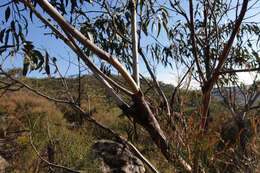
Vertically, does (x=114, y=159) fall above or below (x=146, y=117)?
below

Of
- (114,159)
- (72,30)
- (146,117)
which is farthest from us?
(114,159)

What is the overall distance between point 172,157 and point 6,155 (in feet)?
11.6

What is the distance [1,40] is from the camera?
3.81ft

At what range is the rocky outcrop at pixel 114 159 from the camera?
214cm

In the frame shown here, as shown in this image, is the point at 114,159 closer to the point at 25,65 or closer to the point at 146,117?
the point at 146,117

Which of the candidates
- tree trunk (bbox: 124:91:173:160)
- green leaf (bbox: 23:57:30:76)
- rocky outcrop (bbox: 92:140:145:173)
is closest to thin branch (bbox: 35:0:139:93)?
tree trunk (bbox: 124:91:173:160)

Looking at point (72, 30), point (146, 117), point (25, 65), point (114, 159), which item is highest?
point (72, 30)

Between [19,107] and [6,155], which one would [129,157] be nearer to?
[6,155]

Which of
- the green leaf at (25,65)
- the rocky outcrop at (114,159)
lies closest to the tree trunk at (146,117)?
the green leaf at (25,65)

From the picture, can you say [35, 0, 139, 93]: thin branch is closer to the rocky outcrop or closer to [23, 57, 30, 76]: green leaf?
[23, 57, 30, 76]: green leaf

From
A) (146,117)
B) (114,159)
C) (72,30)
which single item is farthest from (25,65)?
(114,159)

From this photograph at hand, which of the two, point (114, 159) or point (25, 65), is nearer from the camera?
point (25, 65)

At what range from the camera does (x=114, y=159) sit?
224cm

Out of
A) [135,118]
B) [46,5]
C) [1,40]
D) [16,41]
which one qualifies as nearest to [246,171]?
[135,118]
